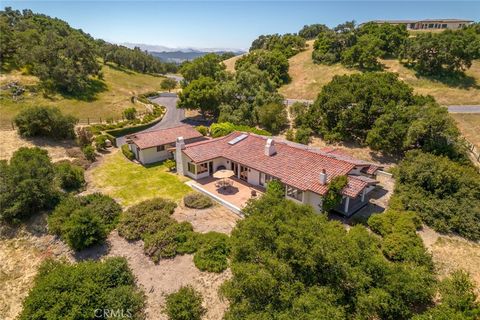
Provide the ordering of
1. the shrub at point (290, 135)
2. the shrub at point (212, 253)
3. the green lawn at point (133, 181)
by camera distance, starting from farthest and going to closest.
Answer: the shrub at point (290, 135) → the green lawn at point (133, 181) → the shrub at point (212, 253)

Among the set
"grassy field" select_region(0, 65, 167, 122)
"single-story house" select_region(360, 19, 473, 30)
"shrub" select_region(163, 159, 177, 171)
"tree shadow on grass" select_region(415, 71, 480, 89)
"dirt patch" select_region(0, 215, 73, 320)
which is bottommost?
"dirt patch" select_region(0, 215, 73, 320)

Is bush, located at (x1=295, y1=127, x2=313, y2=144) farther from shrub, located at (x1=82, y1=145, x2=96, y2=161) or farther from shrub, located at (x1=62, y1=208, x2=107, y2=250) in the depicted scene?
shrub, located at (x1=62, y1=208, x2=107, y2=250)

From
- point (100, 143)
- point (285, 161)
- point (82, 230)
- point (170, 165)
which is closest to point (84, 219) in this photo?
point (82, 230)

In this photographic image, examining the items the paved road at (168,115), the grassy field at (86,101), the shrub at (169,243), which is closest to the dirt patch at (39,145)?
the paved road at (168,115)

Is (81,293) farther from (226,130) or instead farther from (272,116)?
(272,116)

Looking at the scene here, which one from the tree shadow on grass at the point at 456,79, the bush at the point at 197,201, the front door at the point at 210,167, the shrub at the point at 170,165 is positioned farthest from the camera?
the tree shadow on grass at the point at 456,79

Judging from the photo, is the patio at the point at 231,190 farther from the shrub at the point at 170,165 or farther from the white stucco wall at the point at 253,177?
the shrub at the point at 170,165

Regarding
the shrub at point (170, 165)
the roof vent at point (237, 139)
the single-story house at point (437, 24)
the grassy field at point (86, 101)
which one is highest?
the single-story house at point (437, 24)

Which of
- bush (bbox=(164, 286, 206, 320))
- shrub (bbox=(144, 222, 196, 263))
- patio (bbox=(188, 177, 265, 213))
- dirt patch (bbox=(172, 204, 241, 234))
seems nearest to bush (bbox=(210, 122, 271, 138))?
patio (bbox=(188, 177, 265, 213))
